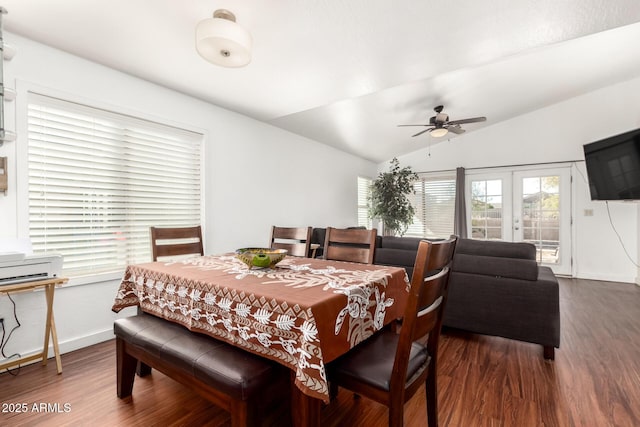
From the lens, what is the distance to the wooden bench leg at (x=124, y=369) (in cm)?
165

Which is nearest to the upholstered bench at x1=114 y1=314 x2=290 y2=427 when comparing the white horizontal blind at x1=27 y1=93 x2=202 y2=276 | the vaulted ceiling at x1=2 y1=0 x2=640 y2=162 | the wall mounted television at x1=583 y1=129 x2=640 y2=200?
the white horizontal blind at x1=27 y1=93 x2=202 y2=276

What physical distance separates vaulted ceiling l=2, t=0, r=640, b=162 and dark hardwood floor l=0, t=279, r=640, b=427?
2.37 metres

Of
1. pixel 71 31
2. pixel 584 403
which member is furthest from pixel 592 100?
pixel 71 31

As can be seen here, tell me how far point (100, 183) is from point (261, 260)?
1.90m

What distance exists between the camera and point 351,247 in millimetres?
1980

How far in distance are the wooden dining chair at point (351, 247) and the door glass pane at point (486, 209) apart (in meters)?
4.94

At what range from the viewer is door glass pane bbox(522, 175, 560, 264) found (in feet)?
17.2

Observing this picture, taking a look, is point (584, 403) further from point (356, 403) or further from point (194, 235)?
point (194, 235)

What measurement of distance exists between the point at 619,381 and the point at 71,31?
14.2ft

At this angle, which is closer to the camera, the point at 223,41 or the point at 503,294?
the point at 223,41

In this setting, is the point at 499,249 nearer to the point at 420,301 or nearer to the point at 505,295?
the point at 505,295

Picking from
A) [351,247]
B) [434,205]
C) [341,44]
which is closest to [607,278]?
[434,205]

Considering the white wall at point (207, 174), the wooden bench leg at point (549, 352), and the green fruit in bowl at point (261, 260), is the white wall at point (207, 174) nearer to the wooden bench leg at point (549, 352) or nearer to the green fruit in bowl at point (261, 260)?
the green fruit in bowl at point (261, 260)

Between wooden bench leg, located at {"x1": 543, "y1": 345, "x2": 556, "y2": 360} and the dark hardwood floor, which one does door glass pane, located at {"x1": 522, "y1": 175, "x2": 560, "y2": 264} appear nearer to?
the dark hardwood floor
